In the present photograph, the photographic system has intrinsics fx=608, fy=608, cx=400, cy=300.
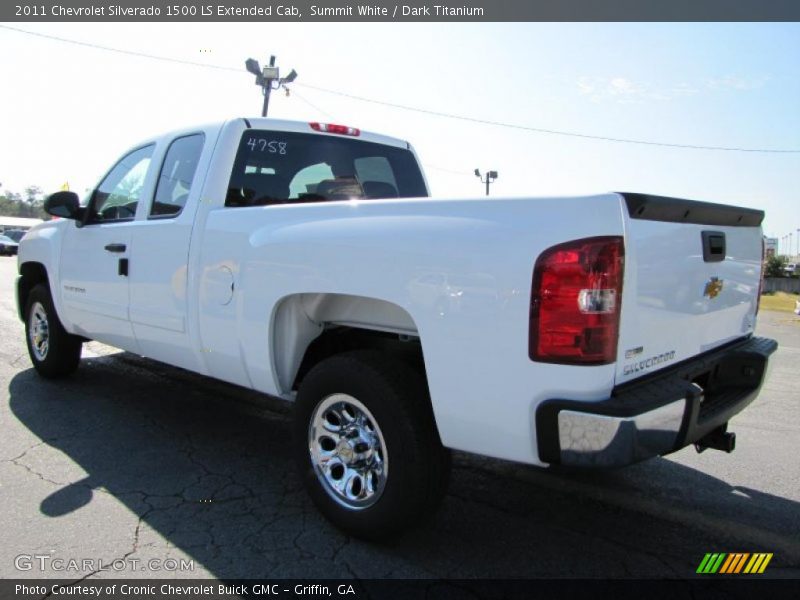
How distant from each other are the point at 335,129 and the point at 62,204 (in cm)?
219

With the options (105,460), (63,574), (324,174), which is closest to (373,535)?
(63,574)

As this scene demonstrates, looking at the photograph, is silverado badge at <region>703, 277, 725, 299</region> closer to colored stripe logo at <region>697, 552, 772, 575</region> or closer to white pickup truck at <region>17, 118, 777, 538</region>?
white pickup truck at <region>17, 118, 777, 538</region>

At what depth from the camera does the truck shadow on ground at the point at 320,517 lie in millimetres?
2725

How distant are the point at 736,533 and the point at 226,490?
8.85ft

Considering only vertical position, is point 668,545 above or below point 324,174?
below

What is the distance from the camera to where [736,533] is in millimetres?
3068

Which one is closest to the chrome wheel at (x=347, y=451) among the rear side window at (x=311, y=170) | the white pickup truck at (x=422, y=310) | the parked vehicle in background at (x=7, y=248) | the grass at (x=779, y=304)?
the white pickup truck at (x=422, y=310)

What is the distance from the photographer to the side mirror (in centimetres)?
459

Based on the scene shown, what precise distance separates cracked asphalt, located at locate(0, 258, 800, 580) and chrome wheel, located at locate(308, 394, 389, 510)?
0.75ft

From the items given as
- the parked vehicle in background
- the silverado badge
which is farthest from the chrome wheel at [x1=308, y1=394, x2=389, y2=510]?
the parked vehicle in background

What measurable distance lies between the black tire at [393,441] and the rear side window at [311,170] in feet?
4.65

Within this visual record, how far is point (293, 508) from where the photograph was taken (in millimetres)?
3207

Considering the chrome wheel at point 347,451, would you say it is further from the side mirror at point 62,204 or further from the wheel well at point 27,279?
the wheel well at point 27,279

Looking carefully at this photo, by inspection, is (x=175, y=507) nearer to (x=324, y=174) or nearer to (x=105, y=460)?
(x=105, y=460)
